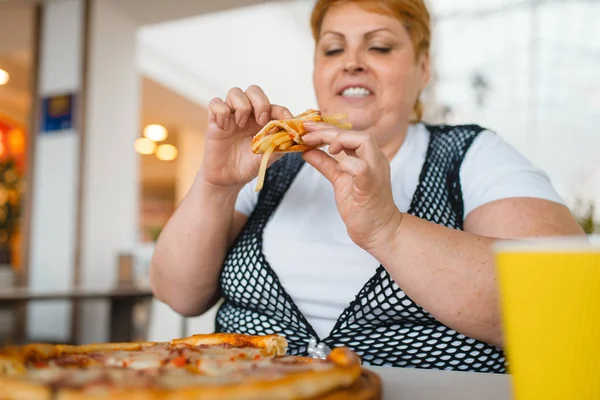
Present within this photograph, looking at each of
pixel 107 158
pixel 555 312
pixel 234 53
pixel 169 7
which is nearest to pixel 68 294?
pixel 107 158

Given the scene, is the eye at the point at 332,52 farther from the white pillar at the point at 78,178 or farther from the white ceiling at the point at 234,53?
the white ceiling at the point at 234,53

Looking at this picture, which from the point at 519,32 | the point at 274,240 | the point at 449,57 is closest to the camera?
the point at 274,240

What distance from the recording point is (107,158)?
4848mm

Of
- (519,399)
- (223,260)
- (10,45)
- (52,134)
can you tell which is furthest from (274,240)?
(10,45)

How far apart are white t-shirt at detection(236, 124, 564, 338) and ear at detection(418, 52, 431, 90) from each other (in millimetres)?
283

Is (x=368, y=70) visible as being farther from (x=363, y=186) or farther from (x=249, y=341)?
(x=249, y=341)

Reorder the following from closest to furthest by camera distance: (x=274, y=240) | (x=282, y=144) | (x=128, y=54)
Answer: (x=282, y=144), (x=274, y=240), (x=128, y=54)

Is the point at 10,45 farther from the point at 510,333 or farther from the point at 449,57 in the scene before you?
the point at 449,57

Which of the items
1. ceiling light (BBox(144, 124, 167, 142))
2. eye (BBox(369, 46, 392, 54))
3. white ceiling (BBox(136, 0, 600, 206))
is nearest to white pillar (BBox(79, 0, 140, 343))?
white ceiling (BBox(136, 0, 600, 206))

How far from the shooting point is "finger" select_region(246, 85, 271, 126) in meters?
1.13

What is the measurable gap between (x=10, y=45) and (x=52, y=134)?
1797 millimetres

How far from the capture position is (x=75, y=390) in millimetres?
464

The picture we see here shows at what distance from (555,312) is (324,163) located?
0.64 metres

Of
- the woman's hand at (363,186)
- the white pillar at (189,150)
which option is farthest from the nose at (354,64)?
the white pillar at (189,150)
